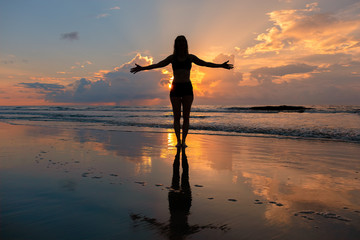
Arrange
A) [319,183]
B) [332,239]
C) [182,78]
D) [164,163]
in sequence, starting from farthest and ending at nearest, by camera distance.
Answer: [182,78]
[164,163]
[319,183]
[332,239]

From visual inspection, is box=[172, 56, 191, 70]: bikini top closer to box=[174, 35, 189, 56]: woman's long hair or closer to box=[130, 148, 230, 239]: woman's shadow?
box=[174, 35, 189, 56]: woman's long hair

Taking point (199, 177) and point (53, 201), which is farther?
point (199, 177)

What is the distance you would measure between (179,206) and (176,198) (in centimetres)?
22

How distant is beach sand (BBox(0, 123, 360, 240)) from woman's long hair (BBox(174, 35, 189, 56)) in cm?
243

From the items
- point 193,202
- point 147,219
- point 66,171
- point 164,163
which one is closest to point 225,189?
point 193,202

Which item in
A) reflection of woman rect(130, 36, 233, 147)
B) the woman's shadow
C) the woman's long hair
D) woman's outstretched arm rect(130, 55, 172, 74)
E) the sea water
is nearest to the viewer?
the woman's shadow

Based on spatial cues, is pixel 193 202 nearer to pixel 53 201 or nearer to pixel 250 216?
pixel 250 216

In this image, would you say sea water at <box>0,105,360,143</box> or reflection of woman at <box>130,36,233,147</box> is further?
sea water at <box>0,105,360,143</box>

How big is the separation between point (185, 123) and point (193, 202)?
12.3 ft

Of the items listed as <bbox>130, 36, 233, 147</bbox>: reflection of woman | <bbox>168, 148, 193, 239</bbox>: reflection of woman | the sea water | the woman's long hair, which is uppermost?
the woman's long hair

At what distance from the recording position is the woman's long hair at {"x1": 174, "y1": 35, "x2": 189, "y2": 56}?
5.49m

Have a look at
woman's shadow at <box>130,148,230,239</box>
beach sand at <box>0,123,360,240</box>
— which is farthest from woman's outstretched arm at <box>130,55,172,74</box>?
woman's shadow at <box>130,148,230,239</box>

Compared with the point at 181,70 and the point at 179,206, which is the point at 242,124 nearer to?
the point at 181,70

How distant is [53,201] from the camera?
228 cm
